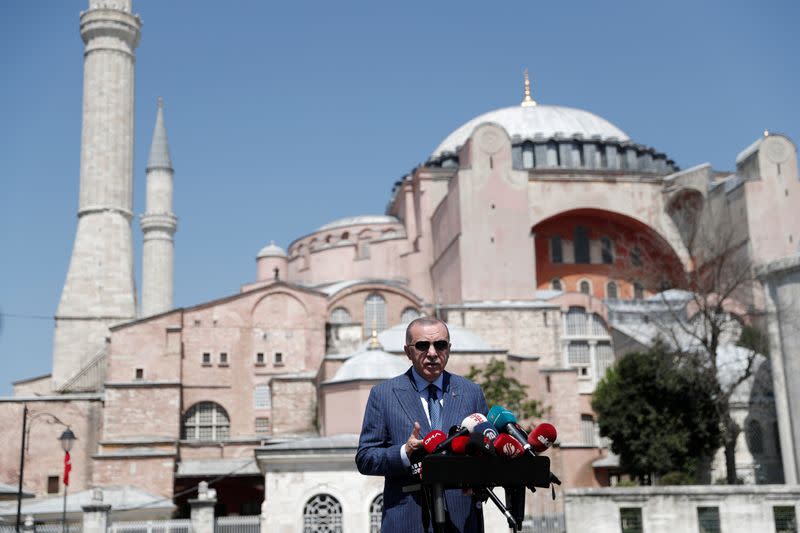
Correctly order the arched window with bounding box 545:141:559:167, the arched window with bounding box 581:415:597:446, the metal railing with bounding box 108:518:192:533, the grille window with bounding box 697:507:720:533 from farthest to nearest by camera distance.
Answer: the arched window with bounding box 545:141:559:167, the arched window with bounding box 581:415:597:446, the metal railing with bounding box 108:518:192:533, the grille window with bounding box 697:507:720:533

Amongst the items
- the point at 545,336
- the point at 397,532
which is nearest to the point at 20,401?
the point at 545,336

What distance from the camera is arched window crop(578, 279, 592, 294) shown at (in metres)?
37.8

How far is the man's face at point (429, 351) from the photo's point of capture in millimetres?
3967

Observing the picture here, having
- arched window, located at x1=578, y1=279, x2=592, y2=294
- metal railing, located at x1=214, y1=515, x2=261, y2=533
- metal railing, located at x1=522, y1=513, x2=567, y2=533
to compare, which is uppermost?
arched window, located at x1=578, y1=279, x2=592, y2=294

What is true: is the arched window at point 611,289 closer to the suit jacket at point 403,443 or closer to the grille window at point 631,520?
the grille window at point 631,520

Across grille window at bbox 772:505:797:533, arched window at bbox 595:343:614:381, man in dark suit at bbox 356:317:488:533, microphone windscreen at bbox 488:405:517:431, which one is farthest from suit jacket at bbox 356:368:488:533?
arched window at bbox 595:343:614:381

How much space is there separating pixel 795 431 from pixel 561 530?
6.74 meters

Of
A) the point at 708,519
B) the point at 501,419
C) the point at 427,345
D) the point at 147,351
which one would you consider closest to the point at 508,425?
the point at 501,419

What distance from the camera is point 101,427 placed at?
30062 mm

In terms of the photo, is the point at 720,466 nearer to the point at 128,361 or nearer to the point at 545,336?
the point at 545,336

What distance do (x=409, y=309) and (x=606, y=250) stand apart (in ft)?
27.5

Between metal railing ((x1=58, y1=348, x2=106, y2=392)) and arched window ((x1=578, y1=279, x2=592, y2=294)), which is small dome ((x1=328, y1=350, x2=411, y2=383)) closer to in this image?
metal railing ((x1=58, y1=348, x2=106, y2=392))

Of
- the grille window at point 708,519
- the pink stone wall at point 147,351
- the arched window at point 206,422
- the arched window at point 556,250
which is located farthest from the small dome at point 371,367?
the arched window at point 556,250

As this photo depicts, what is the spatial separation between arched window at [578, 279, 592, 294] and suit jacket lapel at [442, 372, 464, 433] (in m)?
34.3
